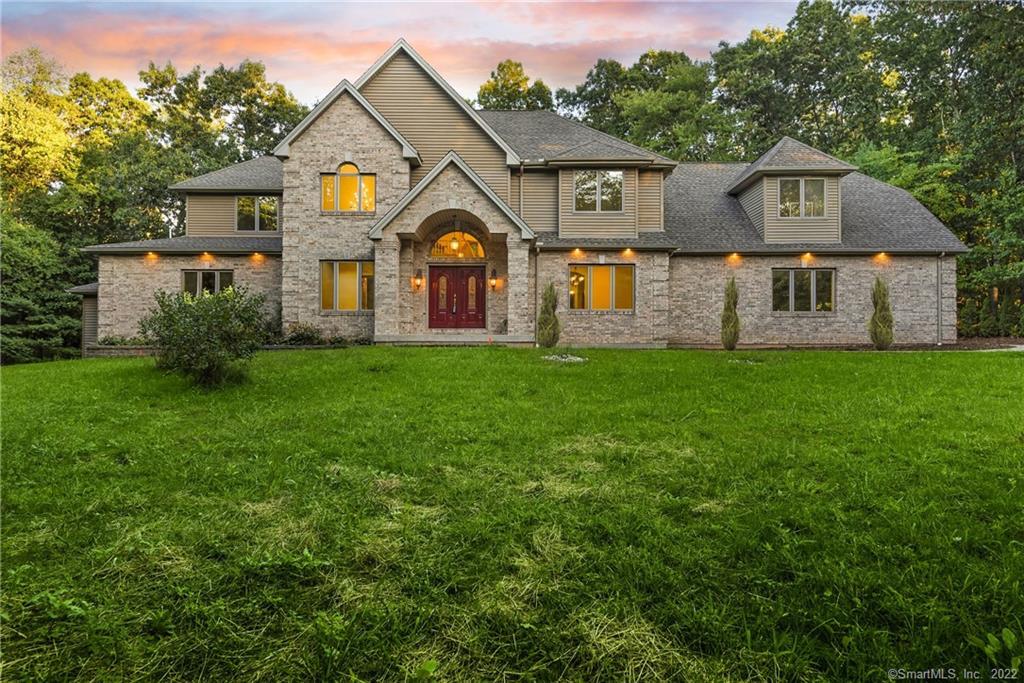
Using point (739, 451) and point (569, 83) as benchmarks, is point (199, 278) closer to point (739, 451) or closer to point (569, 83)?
point (739, 451)

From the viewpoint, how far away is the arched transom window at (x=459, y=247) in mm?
16875

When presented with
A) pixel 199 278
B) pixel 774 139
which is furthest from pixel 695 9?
pixel 774 139

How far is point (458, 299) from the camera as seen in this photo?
56.0 ft

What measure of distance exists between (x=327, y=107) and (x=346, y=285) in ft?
18.7

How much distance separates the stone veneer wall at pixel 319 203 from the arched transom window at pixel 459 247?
1.97m

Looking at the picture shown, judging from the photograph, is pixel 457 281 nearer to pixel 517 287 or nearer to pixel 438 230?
pixel 438 230

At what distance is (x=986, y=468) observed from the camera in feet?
14.1

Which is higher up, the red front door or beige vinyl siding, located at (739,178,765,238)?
beige vinyl siding, located at (739,178,765,238)

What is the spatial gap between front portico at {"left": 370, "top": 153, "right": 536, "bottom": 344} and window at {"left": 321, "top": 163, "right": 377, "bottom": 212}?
1.96 meters

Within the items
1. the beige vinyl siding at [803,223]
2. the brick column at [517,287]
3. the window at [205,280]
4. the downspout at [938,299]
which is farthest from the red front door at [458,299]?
the downspout at [938,299]

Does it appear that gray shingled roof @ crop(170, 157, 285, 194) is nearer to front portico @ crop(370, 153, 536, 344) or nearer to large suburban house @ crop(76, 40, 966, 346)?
large suburban house @ crop(76, 40, 966, 346)

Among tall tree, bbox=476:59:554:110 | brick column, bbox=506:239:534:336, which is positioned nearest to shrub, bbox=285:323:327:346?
brick column, bbox=506:239:534:336

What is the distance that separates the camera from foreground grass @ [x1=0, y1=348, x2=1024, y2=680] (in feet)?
8.21

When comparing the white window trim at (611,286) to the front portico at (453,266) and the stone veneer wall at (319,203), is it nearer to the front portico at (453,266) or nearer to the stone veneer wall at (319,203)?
the front portico at (453,266)
